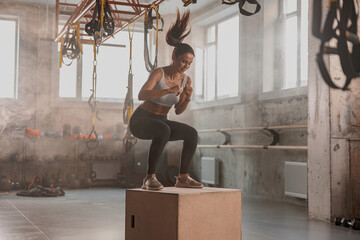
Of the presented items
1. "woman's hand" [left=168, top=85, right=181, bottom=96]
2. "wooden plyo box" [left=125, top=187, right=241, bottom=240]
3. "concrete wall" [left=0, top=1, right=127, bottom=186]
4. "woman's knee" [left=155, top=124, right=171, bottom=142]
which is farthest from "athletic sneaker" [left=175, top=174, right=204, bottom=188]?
"concrete wall" [left=0, top=1, right=127, bottom=186]

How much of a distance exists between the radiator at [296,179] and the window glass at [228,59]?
244cm

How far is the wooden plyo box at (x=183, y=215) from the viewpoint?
332 centimetres

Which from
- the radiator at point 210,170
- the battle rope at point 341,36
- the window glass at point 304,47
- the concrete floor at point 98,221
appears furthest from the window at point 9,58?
the battle rope at point 341,36

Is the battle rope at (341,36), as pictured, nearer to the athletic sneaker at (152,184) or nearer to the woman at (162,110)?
the woman at (162,110)

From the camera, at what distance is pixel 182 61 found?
3.60 m

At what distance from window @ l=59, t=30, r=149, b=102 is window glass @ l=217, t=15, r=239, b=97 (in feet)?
6.24

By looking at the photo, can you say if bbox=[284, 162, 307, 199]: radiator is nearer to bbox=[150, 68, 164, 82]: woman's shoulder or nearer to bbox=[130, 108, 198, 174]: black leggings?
bbox=[130, 108, 198, 174]: black leggings

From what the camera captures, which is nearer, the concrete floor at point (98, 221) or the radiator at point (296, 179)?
the concrete floor at point (98, 221)

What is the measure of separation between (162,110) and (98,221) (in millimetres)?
2181

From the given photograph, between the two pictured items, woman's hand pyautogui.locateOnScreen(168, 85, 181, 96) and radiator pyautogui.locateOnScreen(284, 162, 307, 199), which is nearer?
woman's hand pyautogui.locateOnScreen(168, 85, 181, 96)

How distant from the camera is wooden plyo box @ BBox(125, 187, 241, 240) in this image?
3.32 meters

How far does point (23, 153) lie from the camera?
9.48 meters

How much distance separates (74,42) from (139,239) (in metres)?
5.04

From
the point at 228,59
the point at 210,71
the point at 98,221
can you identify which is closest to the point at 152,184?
the point at 98,221
